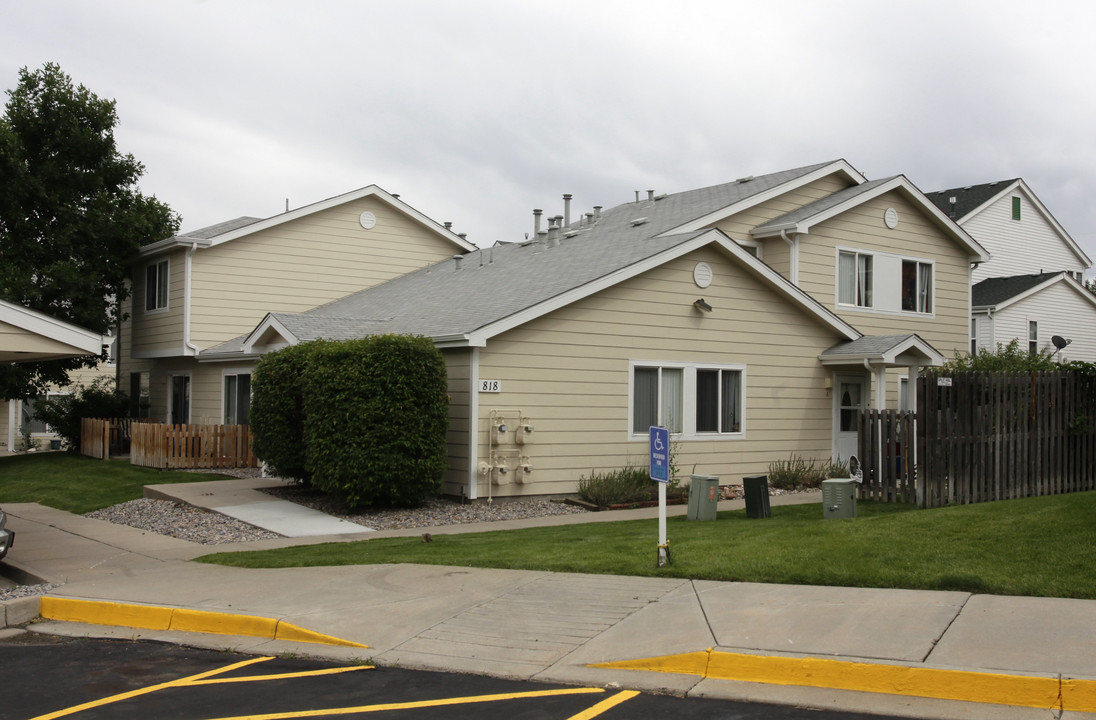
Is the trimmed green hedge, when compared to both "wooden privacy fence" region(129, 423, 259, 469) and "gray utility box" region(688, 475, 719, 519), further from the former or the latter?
"wooden privacy fence" region(129, 423, 259, 469)

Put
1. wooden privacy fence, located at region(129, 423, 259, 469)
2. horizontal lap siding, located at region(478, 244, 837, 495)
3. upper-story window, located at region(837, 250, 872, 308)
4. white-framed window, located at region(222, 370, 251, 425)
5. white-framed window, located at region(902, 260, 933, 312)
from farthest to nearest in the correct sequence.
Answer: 1. white-framed window, located at region(902, 260, 933, 312)
2. white-framed window, located at region(222, 370, 251, 425)
3. upper-story window, located at region(837, 250, 872, 308)
4. wooden privacy fence, located at region(129, 423, 259, 469)
5. horizontal lap siding, located at region(478, 244, 837, 495)

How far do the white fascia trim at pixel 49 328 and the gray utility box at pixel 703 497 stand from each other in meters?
7.93

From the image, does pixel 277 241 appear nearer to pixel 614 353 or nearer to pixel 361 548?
pixel 614 353

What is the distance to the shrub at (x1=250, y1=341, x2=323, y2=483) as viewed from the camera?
57.4ft

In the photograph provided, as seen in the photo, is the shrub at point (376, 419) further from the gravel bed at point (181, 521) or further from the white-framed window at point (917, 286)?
the white-framed window at point (917, 286)

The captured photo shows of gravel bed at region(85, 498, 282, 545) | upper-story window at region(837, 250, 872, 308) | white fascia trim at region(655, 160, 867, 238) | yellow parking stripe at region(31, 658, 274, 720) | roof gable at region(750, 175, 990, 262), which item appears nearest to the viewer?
yellow parking stripe at region(31, 658, 274, 720)

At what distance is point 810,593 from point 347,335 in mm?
11971

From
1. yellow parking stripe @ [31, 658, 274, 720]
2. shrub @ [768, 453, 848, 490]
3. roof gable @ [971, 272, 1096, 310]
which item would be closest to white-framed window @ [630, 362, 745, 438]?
shrub @ [768, 453, 848, 490]

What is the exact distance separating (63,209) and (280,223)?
575 centimetres

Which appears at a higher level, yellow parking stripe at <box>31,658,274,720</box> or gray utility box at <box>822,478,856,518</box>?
gray utility box at <box>822,478,856,518</box>

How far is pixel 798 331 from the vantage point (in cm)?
2048

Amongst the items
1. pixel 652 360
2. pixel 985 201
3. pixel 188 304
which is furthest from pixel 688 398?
pixel 985 201

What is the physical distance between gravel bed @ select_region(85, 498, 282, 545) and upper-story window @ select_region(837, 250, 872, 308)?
14.5 meters

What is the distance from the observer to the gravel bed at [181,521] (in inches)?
566
